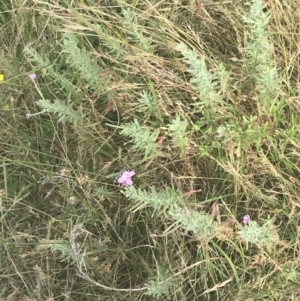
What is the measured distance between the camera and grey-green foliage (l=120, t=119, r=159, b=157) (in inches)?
62.8

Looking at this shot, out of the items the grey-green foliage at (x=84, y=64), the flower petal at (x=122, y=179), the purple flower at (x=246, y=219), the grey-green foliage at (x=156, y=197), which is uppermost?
the grey-green foliage at (x=84, y=64)

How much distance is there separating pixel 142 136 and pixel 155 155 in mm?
120

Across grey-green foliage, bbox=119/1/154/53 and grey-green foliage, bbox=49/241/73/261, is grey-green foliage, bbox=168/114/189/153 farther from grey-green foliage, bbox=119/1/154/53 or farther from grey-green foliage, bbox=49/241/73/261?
grey-green foliage, bbox=49/241/73/261

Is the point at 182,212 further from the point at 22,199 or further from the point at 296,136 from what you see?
the point at 22,199

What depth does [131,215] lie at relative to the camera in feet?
6.02

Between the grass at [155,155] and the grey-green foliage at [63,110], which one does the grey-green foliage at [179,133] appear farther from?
the grey-green foliage at [63,110]

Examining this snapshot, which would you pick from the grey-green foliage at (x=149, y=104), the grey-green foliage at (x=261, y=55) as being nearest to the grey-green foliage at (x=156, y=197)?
the grey-green foliage at (x=149, y=104)

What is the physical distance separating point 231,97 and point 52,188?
2.16ft

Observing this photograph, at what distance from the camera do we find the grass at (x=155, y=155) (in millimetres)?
1664

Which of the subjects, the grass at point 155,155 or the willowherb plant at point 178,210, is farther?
the grass at point 155,155

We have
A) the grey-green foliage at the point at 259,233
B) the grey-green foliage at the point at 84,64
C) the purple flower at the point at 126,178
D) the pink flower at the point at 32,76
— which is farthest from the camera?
the pink flower at the point at 32,76

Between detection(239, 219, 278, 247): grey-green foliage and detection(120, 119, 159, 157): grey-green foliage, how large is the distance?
34cm

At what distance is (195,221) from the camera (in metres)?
1.56

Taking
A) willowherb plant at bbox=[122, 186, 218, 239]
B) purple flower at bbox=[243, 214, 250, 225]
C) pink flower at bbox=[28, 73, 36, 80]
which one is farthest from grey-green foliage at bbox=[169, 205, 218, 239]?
pink flower at bbox=[28, 73, 36, 80]
